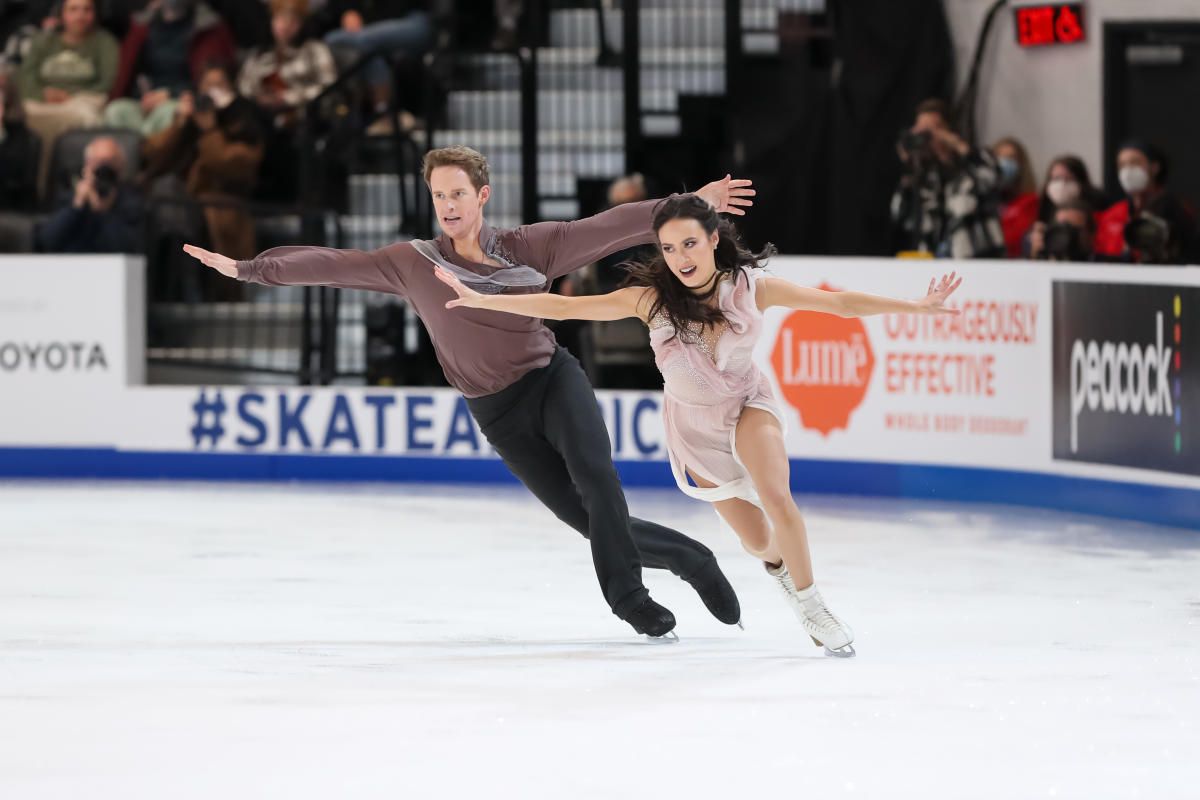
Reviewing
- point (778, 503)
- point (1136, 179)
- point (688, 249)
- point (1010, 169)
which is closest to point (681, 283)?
point (688, 249)

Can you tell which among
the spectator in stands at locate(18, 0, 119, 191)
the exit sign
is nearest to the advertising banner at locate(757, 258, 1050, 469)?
the exit sign

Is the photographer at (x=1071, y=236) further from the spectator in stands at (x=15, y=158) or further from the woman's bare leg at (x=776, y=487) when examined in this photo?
the spectator in stands at (x=15, y=158)

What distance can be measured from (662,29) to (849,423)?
400 centimetres

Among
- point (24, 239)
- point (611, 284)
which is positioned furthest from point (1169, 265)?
point (24, 239)

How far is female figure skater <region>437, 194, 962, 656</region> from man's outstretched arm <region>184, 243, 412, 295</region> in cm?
41

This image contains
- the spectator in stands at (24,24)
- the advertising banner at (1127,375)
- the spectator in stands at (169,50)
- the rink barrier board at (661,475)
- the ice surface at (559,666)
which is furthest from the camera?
the spectator in stands at (24,24)

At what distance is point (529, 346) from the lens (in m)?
6.59

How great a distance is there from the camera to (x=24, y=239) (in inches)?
491

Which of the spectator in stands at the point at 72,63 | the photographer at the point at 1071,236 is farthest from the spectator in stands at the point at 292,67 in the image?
the photographer at the point at 1071,236

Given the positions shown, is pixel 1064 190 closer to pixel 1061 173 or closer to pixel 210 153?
pixel 1061 173

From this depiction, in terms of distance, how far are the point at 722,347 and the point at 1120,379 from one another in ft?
13.2

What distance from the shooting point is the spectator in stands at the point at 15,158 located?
508 inches

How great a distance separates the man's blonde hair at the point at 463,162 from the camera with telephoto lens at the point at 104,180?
6184mm

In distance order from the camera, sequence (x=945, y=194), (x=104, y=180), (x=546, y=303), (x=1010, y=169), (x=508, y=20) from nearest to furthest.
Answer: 1. (x=546, y=303)
2. (x=945, y=194)
3. (x=1010, y=169)
4. (x=104, y=180)
5. (x=508, y=20)
